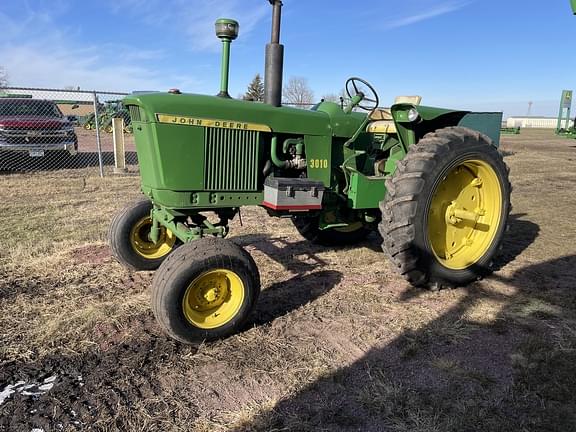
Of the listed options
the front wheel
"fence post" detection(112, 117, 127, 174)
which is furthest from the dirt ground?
"fence post" detection(112, 117, 127, 174)

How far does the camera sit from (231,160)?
3.54m

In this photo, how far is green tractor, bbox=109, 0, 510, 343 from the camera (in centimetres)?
317

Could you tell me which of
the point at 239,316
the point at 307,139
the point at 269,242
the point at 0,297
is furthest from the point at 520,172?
the point at 0,297

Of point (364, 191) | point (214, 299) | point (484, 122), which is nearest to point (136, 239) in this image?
point (214, 299)

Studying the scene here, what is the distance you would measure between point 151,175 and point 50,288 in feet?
4.86

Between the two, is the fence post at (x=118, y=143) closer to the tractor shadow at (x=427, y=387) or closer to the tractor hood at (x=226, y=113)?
the tractor hood at (x=226, y=113)

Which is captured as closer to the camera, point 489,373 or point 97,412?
point 97,412

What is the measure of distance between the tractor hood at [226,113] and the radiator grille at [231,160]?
9cm

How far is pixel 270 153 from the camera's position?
377 cm

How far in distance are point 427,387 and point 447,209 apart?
1.96m

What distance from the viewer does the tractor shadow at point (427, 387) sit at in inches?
93.4

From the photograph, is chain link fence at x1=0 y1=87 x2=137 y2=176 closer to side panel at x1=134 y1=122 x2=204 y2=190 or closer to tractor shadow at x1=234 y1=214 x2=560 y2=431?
side panel at x1=134 y1=122 x2=204 y2=190

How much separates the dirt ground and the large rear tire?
0.90 feet

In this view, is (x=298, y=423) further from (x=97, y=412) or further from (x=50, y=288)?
(x=50, y=288)
